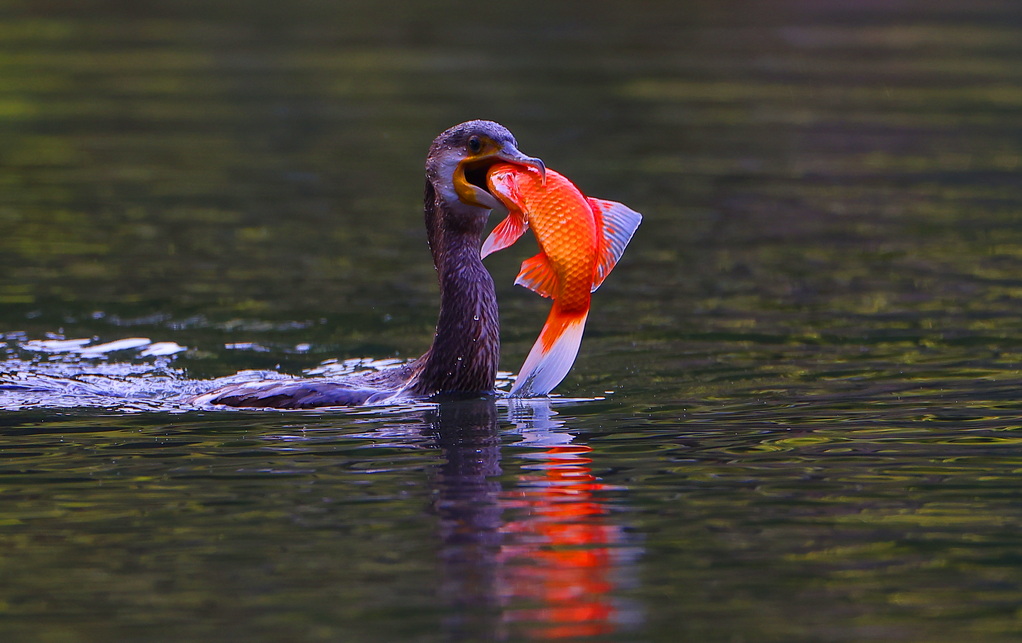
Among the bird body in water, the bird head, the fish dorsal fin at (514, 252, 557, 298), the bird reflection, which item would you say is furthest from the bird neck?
the fish dorsal fin at (514, 252, 557, 298)

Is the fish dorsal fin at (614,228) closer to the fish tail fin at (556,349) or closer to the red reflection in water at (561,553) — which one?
the fish tail fin at (556,349)

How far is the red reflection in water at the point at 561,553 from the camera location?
15.8 ft

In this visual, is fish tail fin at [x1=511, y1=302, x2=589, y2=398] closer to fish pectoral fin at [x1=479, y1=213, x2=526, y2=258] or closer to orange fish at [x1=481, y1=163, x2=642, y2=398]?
orange fish at [x1=481, y1=163, x2=642, y2=398]

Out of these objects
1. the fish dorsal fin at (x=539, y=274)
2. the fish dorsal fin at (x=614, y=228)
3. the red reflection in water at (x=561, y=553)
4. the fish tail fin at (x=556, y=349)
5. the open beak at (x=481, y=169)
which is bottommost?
the red reflection in water at (x=561, y=553)

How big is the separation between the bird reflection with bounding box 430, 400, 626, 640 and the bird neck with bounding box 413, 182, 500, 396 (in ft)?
1.47

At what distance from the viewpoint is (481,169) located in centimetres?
758

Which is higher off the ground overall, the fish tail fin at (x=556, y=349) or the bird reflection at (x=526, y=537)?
the fish tail fin at (x=556, y=349)

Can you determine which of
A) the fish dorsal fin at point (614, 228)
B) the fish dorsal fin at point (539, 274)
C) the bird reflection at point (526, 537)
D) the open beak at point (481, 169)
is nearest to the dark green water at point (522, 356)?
the bird reflection at point (526, 537)

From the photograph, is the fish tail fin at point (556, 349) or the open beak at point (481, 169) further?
the open beak at point (481, 169)

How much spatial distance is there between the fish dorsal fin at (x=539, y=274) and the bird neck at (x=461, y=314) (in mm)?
1036

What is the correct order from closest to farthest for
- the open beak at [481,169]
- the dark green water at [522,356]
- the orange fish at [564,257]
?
the dark green water at [522,356], the orange fish at [564,257], the open beak at [481,169]

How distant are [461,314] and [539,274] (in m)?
1.11

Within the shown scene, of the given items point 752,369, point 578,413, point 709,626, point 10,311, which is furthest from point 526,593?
point 10,311

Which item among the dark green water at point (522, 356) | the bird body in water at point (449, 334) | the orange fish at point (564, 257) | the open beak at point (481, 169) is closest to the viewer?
the dark green water at point (522, 356)
